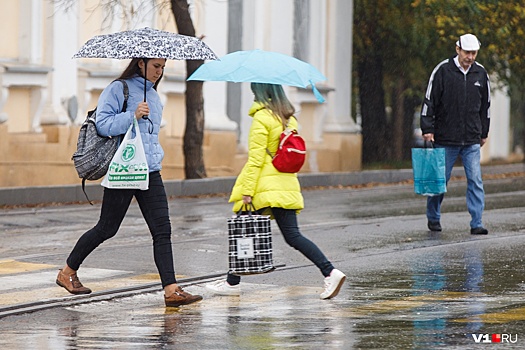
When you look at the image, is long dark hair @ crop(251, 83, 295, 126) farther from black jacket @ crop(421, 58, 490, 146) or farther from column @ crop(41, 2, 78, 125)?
column @ crop(41, 2, 78, 125)

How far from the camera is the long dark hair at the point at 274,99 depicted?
384 inches

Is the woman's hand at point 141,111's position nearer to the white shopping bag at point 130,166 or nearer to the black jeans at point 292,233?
the white shopping bag at point 130,166

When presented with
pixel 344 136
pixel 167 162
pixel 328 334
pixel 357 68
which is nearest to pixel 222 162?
pixel 167 162

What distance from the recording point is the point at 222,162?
26.5 m

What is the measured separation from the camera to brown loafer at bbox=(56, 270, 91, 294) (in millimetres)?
9641

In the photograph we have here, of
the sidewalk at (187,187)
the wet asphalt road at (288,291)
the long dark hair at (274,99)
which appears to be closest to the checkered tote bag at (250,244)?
the wet asphalt road at (288,291)

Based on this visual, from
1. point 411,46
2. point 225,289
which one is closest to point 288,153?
point 225,289

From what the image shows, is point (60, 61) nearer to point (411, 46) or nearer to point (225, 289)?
point (411, 46)

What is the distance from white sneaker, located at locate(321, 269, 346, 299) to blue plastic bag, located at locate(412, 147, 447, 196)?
4635mm

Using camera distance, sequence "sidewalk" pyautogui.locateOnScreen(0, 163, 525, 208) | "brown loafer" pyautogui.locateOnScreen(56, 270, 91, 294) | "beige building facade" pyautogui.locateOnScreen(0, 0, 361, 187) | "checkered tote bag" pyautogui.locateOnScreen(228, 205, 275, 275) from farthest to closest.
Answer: "beige building facade" pyautogui.locateOnScreen(0, 0, 361, 187)
"sidewalk" pyautogui.locateOnScreen(0, 163, 525, 208)
"checkered tote bag" pyautogui.locateOnScreen(228, 205, 275, 275)
"brown loafer" pyautogui.locateOnScreen(56, 270, 91, 294)

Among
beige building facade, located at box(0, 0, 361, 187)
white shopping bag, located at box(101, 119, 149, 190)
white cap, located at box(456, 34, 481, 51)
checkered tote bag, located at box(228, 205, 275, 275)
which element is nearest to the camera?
white shopping bag, located at box(101, 119, 149, 190)

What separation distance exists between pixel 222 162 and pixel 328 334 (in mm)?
18591

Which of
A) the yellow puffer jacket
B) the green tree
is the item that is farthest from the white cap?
the green tree

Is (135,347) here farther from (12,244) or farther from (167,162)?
(167,162)
